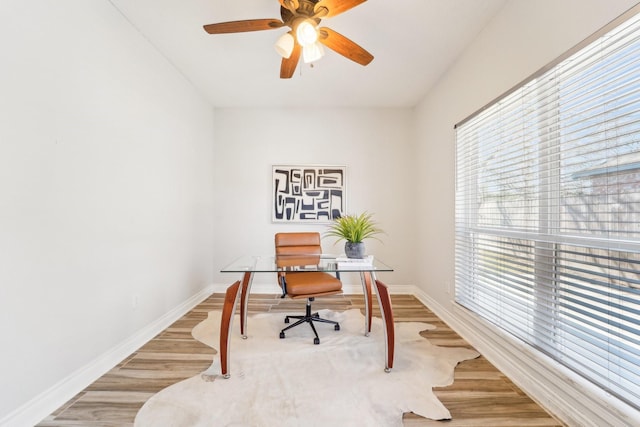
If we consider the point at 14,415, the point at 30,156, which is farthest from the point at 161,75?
the point at 14,415

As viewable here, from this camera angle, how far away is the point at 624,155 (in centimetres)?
123

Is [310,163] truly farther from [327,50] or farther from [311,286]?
[311,286]

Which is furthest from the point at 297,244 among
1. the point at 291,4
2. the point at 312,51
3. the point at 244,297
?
the point at 291,4

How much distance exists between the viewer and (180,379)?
1852mm

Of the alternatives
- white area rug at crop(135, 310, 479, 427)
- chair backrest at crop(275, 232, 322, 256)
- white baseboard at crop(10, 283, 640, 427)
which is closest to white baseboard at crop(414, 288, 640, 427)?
white baseboard at crop(10, 283, 640, 427)

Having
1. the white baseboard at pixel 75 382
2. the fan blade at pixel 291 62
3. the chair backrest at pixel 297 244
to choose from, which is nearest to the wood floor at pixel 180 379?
the white baseboard at pixel 75 382

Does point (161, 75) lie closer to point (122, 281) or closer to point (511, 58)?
point (122, 281)

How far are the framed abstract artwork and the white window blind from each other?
2.00m

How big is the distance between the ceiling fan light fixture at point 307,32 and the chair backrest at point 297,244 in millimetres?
1839

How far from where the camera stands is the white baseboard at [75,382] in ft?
4.62

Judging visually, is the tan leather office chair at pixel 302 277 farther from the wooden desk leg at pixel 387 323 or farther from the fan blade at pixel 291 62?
the fan blade at pixel 291 62

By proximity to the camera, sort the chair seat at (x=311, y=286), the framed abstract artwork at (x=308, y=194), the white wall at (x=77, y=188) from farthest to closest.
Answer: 1. the framed abstract artwork at (x=308, y=194)
2. the chair seat at (x=311, y=286)
3. the white wall at (x=77, y=188)

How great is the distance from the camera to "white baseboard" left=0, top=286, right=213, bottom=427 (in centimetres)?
141

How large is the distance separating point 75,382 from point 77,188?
48.0 inches
